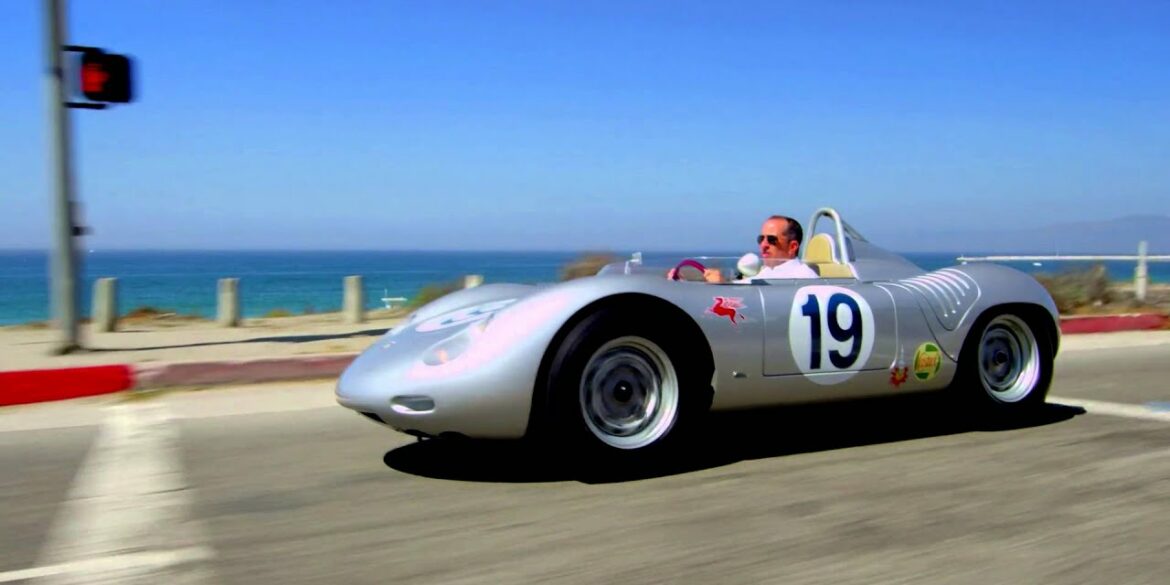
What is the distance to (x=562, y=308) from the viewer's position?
13.7ft

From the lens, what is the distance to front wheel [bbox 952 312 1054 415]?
5348mm

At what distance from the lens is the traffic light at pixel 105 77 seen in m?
8.48

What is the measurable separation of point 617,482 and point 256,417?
2924mm

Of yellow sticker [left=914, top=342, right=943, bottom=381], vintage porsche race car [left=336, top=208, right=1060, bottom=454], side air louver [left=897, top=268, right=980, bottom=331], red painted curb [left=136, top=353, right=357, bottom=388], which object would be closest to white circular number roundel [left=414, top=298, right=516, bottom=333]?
vintage porsche race car [left=336, top=208, right=1060, bottom=454]

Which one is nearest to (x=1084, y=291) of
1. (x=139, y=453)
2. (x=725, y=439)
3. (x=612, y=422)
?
(x=725, y=439)

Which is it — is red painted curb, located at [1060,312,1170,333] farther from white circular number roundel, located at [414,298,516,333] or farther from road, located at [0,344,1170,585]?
white circular number roundel, located at [414,298,516,333]

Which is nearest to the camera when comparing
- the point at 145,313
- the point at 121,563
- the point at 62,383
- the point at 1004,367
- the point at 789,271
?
the point at 121,563

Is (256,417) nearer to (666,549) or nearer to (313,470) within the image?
(313,470)

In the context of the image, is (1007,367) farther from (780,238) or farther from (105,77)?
(105,77)

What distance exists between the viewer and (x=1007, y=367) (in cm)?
559

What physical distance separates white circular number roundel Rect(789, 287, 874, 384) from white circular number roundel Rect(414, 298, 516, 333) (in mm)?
1391

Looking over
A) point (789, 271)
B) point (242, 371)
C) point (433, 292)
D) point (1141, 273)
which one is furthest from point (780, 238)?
point (1141, 273)

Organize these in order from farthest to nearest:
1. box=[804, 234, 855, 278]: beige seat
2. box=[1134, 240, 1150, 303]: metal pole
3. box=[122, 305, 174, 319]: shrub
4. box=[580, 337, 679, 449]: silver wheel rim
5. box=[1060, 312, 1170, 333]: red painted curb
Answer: box=[1134, 240, 1150, 303]: metal pole, box=[122, 305, 174, 319]: shrub, box=[1060, 312, 1170, 333]: red painted curb, box=[804, 234, 855, 278]: beige seat, box=[580, 337, 679, 449]: silver wheel rim

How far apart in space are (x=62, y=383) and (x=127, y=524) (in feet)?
13.4
